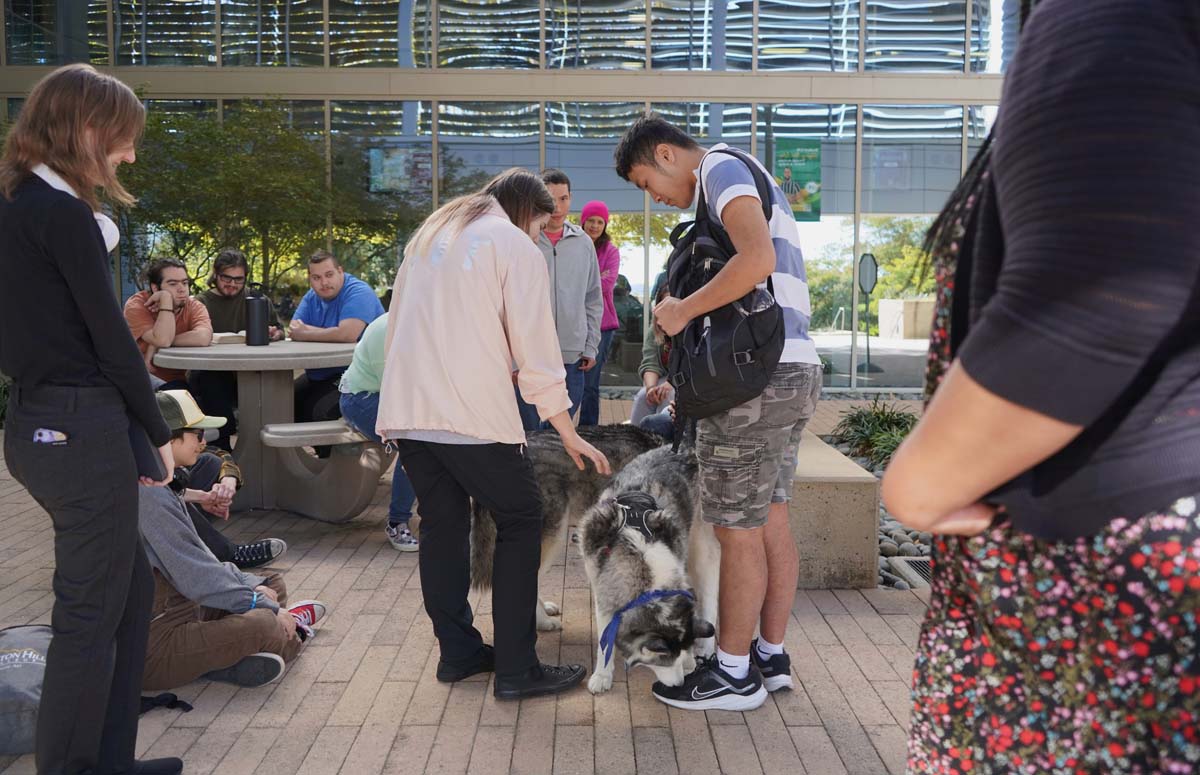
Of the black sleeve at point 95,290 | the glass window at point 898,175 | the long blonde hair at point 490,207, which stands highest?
the glass window at point 898,175

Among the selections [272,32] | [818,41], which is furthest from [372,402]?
[818,41]

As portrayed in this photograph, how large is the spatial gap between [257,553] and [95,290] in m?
3.19

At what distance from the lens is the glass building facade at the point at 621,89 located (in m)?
14.5

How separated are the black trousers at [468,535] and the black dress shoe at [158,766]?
3.70 ft

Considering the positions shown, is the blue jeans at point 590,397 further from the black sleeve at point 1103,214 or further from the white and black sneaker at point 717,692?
the black sleeve at point 1103,214

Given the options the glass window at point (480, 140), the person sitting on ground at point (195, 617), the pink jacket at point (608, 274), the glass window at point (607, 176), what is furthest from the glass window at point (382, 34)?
the person sitting on ground at point (195, 617)

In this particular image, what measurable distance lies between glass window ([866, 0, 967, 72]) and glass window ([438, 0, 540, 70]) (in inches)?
191

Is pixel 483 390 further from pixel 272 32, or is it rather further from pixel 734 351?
pixel 272 32

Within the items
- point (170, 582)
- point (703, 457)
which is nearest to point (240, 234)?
point (170, 582)

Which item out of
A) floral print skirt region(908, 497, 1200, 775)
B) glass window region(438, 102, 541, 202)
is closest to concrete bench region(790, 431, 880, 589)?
floral print skirt region(908, 497, 1200, 775)

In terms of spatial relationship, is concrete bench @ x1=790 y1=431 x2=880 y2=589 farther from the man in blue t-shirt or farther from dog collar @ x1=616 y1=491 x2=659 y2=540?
the man in blue t-shirt

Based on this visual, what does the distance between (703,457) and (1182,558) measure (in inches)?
100

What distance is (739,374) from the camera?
135 inches

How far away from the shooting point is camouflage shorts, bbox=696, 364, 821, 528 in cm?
353
